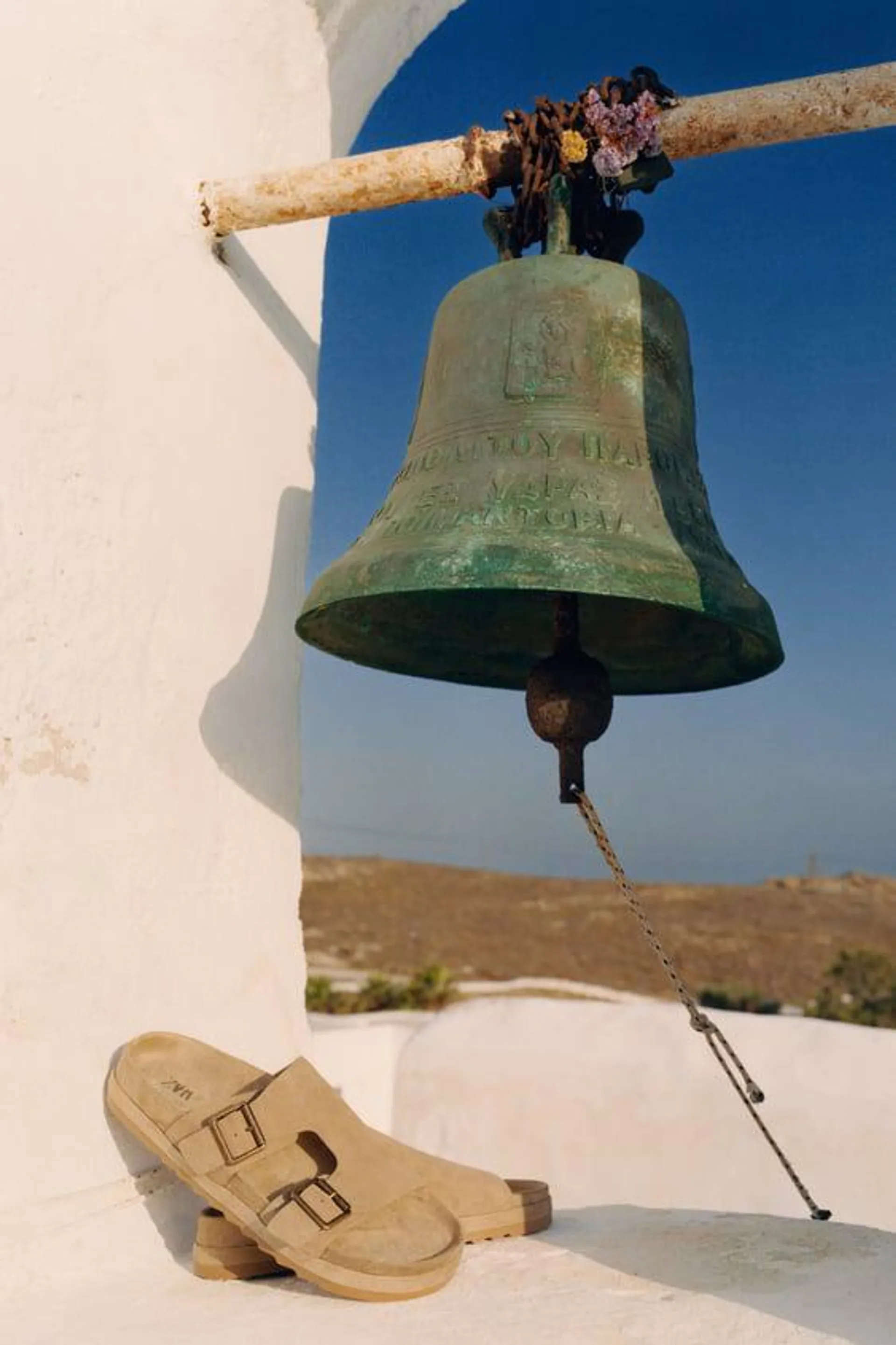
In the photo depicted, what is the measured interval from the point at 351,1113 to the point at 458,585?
0.64 metres

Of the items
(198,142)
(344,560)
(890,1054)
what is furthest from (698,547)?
(890,1054)

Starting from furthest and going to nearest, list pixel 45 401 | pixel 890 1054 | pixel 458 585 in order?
pixel 890 1054 < pixel 45 401 < pixel 458 585

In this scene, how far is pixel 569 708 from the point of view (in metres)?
1.74

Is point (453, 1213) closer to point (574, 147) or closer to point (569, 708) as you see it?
point (569, 708)

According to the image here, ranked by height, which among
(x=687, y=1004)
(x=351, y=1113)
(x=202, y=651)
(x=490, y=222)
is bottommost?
(x=351, y=1113)

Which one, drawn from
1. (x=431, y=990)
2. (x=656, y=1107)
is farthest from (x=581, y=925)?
(x=656, y=1107)

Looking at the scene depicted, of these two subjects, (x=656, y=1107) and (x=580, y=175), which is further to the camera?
(x=656, y=1107)

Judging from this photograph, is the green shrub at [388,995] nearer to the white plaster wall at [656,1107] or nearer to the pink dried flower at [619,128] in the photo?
the white plaster wall at [656,1107]

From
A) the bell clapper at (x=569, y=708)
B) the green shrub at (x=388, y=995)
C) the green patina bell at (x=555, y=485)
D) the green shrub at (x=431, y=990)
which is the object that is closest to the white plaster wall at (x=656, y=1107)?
the green patina bell at (x=555, y=485)

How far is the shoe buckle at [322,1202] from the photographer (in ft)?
4.75

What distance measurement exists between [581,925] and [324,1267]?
12.7 meters

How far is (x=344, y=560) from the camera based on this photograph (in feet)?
5.66

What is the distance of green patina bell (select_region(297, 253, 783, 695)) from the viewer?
1560 millimetres

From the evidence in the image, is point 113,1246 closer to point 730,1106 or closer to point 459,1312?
point 459,1312
